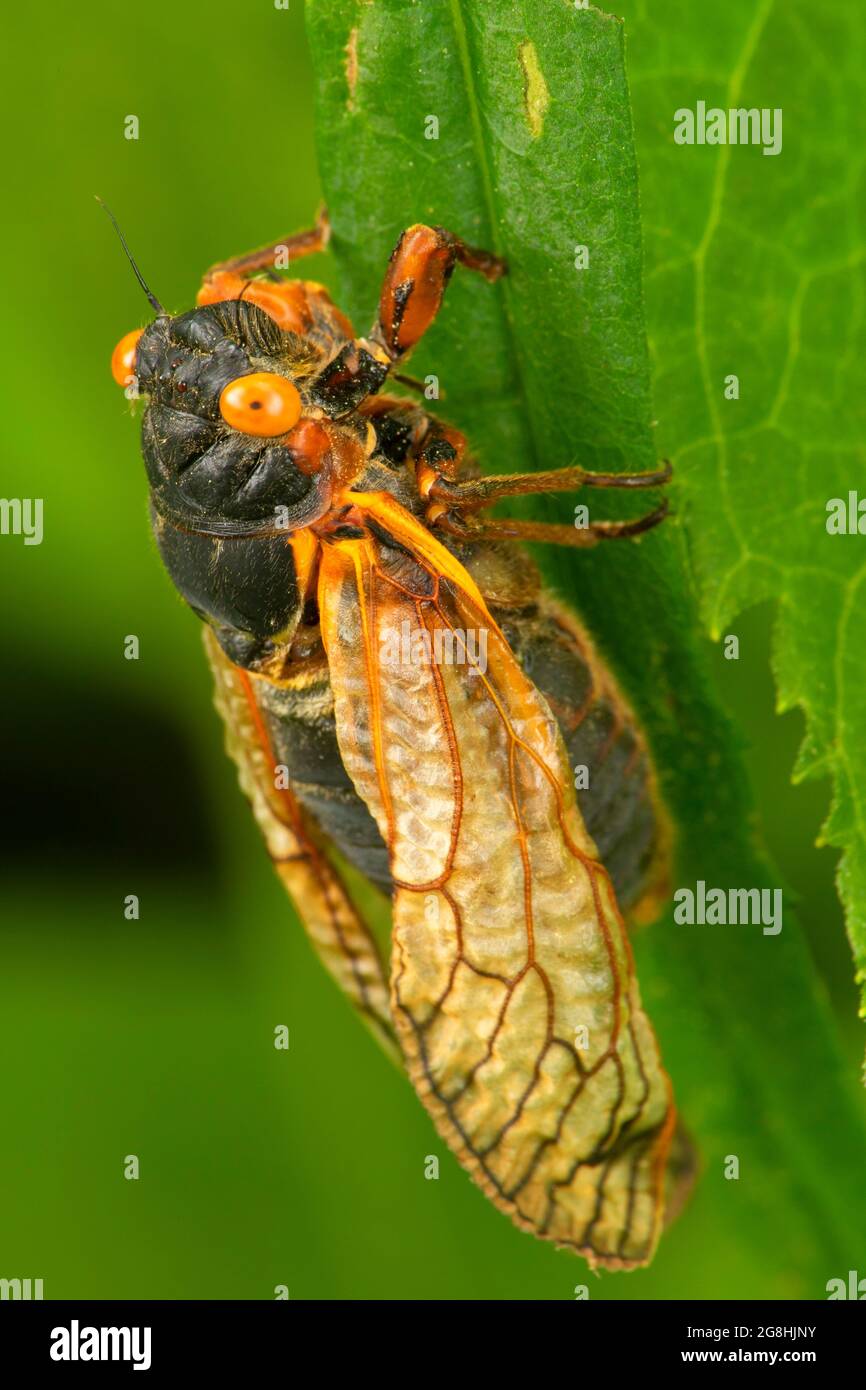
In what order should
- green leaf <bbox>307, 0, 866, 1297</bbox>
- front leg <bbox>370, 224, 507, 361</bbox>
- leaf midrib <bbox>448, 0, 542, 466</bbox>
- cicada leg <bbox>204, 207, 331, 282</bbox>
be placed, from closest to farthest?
green leaf <bbox>307, 0, 866, 1297</bbox> → leaf midrib <bbox>448, 0, 542, 466</bbox> → front leg <bbox>370, 224, 507, 361</bbox> → cicada leg <bbox>204, 207, 331, 282</bbox>

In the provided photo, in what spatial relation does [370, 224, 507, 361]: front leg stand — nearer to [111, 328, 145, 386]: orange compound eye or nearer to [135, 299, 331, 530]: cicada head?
[135, 299, 331, 530]: cicada head

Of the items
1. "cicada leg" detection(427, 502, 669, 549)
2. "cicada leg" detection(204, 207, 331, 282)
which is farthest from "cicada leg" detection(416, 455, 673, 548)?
"cicada leg" detection(204, 207, 331, 282)

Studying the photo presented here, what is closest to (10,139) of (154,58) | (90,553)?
(154,58)

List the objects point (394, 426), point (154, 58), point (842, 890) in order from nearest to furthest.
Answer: point (842, 890) → point (394, 426) → point (154, 58)

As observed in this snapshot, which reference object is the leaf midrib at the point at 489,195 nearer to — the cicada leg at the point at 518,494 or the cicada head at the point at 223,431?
the cicada leg at the point at 518,494

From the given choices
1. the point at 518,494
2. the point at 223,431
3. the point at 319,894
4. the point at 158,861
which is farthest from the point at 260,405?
the point at 158,861

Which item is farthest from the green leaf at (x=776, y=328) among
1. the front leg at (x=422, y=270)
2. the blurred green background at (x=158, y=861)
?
the blurred green background at (x=158, y=861)

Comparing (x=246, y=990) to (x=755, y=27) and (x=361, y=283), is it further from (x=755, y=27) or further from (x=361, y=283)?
(x=755, y=27)
